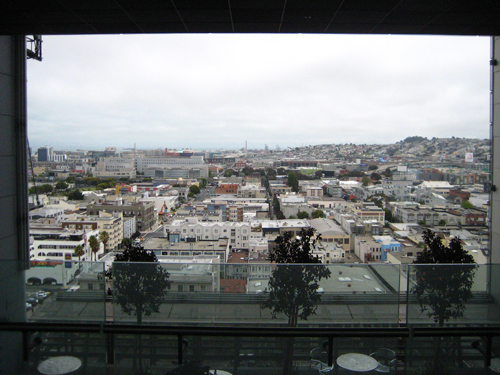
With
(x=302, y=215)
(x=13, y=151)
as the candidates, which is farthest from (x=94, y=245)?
(x=302, y=215)

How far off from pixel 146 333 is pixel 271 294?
0.29 m

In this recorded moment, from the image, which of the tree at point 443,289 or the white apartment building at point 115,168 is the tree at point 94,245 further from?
the white apartment building at point 115,168

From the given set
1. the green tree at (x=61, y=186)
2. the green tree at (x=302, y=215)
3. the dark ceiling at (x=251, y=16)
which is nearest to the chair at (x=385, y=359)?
the dark ceiling at (x=251, y=16)

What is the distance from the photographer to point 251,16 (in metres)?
0.94

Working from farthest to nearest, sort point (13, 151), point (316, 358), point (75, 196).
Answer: point (75, 196), point (13, 151), point (316, 358)

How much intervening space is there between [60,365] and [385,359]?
696mm

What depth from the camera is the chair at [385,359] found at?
0.77 m

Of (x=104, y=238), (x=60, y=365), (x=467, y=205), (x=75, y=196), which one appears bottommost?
(x=104, y=238)

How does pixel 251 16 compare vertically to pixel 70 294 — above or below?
above

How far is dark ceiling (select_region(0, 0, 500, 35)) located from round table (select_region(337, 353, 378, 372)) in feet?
2.60

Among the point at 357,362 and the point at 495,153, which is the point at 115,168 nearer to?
the point at 495,153

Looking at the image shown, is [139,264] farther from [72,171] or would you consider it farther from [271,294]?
[72,171]

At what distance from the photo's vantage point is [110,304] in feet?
2.80

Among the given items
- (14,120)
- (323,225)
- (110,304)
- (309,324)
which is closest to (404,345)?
(309,324)
